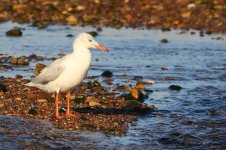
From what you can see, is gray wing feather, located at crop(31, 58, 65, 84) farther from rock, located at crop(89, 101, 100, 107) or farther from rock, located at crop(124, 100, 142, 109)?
rock, located at crop(124, 100, 142, 109)

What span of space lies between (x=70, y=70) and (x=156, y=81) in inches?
222

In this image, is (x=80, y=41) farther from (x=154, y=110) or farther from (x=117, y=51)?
(x=117, y=51)

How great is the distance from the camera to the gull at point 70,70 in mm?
13445

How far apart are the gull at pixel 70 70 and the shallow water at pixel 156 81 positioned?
820 mm

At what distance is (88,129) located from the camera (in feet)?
43.2

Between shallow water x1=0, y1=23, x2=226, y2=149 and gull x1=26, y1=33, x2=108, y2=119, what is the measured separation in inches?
32.3

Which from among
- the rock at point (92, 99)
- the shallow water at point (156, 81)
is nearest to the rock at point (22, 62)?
the shallow water at point (156, 81)

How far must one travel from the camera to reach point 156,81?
18.7m

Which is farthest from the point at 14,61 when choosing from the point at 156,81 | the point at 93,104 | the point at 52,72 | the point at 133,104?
the point at 52,72

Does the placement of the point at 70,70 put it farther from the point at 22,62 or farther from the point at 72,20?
the point at 72,20

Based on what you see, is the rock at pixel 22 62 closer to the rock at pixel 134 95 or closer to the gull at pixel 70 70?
the rock at pixel 134 95

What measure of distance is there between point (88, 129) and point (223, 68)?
28.2 feet

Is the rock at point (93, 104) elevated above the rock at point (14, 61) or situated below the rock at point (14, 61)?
below

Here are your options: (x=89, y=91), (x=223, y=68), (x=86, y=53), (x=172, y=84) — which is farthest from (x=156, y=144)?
(x=223, y=68)
